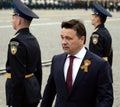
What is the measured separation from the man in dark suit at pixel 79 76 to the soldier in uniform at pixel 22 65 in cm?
120

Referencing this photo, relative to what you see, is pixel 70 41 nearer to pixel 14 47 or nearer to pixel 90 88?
pixel 90 88

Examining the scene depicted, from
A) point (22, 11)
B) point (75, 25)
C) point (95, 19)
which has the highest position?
point (75, 25)

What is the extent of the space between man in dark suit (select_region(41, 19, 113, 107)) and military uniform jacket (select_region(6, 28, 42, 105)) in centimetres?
119

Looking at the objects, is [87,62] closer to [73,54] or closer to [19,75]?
[73,54]

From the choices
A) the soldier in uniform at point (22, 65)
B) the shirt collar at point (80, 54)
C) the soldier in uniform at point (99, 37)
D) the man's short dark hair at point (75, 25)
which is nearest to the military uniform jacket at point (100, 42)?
the soldier in uniform at point (99, 37)

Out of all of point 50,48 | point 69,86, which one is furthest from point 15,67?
point 50,48

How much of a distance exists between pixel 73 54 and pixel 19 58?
127cm

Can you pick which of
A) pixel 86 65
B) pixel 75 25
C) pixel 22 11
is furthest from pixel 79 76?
pixel 22 11

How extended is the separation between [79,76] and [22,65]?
4.35 feet

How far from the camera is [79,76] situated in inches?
137

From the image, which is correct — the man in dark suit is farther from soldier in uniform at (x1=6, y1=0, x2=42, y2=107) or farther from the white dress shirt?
soldier in uniform at (x1=6, y1=0, x2=42, y2=107)

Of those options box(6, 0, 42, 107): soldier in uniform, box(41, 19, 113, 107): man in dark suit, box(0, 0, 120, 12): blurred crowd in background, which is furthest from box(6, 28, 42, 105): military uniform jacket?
box(0, 0, 120, 12): blurred crowd in background

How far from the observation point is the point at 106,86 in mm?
3475

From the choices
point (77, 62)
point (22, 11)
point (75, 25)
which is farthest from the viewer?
point (22, 11)
